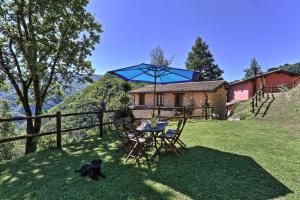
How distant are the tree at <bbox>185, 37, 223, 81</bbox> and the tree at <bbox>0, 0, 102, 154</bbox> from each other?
32.8 meters

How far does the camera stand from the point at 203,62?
43969 mm

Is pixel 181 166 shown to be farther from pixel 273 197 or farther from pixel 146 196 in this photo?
pixel 273 197

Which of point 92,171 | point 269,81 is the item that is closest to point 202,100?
point 269,81

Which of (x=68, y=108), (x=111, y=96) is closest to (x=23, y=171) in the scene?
(x=111, y=96)

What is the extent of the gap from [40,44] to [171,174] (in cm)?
1097

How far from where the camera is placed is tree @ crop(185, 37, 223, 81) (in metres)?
44.2

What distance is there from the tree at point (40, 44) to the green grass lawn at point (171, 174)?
615cm

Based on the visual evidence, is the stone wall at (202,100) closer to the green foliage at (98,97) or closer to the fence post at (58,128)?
the green foliage at (98,97)

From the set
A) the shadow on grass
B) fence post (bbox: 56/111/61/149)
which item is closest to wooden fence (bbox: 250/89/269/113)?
the shadow on grass

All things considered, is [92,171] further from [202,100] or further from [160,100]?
[160,100]

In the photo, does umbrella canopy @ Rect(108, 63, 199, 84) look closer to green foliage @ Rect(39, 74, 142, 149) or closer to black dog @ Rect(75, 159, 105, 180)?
black dog @ Rect(75, 159, 105, 180)

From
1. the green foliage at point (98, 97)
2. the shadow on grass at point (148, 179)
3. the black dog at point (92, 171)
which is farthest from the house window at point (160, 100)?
the black dog at point (92, 171)

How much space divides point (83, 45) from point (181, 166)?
10.9m

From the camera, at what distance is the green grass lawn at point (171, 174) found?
3.97 metres
